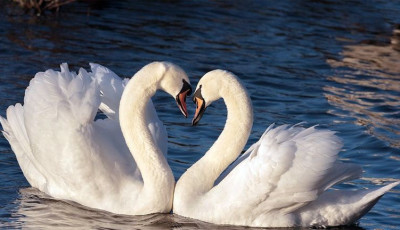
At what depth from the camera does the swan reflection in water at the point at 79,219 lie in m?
8.52

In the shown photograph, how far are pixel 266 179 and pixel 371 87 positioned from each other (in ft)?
21.3

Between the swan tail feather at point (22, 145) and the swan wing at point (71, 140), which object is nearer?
the swan wing at point (71, 140)

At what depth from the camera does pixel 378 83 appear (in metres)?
14.7

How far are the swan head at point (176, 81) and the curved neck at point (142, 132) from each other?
4.0 inches

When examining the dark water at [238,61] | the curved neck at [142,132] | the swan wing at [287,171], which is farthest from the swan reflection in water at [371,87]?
the curved neck at [142,132]

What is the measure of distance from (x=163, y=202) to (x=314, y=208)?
1.29 m

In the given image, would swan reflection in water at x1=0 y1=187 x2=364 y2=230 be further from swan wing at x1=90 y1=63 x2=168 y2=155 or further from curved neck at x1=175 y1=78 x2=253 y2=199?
swan wing at x1=90 y1=63 x2=168 y2=155

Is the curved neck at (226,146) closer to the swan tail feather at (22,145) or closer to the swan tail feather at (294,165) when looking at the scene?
the swan tail feather at (294,165)

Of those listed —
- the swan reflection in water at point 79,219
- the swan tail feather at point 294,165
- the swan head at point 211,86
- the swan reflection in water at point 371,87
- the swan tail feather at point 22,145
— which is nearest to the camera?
the swan tail feather at point 294,165

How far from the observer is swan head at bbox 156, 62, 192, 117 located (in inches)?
343

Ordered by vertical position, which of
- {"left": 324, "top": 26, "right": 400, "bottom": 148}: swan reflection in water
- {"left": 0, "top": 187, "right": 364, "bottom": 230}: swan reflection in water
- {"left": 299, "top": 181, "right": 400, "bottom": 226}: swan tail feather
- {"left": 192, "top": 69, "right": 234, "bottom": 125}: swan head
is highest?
{"left": 192, "top": 69, "right": 234, "bottom": 125}: swan head

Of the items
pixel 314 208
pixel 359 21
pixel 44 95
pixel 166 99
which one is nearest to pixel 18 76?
pixel 166 99

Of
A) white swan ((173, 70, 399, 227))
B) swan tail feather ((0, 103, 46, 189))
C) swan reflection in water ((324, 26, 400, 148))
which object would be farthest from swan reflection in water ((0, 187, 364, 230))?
swan reflection in water ((324, 26, 400, 148))

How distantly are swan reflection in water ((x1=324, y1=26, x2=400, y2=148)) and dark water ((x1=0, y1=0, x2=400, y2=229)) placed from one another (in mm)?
16
